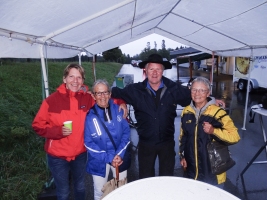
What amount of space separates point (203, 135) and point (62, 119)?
5.10 feet

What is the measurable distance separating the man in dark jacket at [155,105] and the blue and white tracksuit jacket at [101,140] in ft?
0.97

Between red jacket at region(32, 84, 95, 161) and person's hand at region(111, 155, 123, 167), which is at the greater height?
red jacket at region(32, 84, 95, 161)

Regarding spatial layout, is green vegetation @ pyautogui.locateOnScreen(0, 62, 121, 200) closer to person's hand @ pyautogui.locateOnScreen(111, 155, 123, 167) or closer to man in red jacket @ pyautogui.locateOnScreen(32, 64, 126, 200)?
man in red jacket @ pyautogui.locateOnScreen(32, 64, 126, 200)

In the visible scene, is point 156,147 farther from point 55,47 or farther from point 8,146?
point 8,146

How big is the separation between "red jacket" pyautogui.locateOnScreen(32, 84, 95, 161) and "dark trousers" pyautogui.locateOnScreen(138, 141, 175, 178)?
821 mm

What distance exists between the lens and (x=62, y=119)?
2.11 metres

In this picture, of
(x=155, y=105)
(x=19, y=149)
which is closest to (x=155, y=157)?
(x=155, y=105)

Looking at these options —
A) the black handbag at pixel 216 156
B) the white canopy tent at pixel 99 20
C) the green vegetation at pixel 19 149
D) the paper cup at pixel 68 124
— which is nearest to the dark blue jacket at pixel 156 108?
the black handbag at pixel 216 156

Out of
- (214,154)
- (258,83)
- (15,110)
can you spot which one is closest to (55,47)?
(214,154)

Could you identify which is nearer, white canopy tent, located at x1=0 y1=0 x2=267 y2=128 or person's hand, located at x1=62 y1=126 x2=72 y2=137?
white canopy tent, located at x1=0 y1=0 x2=267 y2=128

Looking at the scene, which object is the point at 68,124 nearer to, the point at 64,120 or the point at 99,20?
the point at 64,120

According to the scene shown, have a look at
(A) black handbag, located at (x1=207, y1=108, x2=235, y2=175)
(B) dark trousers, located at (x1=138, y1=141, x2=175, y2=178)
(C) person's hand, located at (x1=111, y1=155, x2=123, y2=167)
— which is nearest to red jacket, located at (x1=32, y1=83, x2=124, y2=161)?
(C) person's hand, located at (x1=111, y1=155, x2=123, y2=167)

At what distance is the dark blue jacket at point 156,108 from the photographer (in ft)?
7.82

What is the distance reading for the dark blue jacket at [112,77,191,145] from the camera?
7.82 ft
